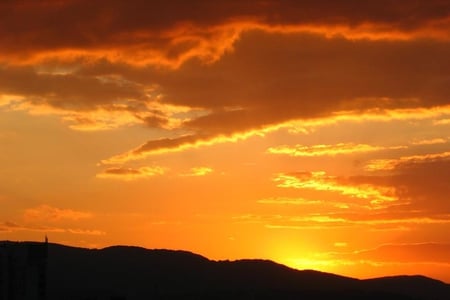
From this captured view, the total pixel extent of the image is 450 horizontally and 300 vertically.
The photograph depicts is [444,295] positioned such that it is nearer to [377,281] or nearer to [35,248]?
[377,281]

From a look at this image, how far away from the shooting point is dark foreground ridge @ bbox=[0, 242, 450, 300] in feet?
450

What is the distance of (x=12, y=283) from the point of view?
59.1 m

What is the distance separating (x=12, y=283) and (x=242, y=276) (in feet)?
353

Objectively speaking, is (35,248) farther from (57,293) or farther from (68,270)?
(68,270)

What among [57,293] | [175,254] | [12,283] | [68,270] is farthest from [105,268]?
[12,283]

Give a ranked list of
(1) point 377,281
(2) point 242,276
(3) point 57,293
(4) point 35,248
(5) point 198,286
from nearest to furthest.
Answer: (4) point 35,248
(3) point 57,293
(5) point 198,286
(2) point 242,276
(1) point 377,281

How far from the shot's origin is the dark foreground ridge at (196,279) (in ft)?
450

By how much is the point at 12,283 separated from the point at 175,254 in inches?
4425

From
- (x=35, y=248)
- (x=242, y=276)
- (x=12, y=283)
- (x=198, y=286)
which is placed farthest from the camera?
(x=242, y=276)

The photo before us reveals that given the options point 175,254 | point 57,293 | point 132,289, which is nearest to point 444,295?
point 175,254

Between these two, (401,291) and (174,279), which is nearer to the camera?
(174,279)

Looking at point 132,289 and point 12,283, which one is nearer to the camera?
point 12,283

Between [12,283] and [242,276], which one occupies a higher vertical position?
[242,276]

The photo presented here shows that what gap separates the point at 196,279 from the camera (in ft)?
522
